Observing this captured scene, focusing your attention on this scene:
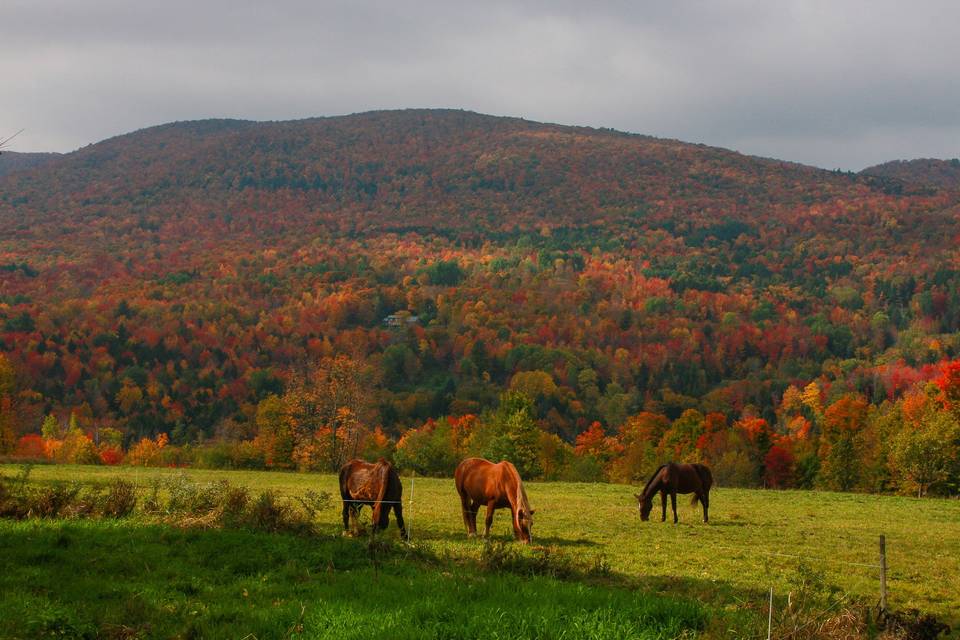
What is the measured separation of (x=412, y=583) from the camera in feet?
38.2

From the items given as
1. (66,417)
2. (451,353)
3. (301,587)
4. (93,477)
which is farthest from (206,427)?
(301,587)

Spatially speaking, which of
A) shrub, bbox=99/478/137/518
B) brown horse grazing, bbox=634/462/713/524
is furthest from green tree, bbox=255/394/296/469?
shrub, bbox=99/478/137/518

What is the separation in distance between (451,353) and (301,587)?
148 metres

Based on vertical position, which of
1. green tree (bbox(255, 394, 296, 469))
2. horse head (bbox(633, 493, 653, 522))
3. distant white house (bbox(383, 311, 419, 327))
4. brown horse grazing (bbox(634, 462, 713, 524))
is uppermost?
distant white house (bbox(383, 311, 419, 327))

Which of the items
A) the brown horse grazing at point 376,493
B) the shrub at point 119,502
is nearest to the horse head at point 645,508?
the brown horse grazing at point 376,493

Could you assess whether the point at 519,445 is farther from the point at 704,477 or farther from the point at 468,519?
the point at 468,519

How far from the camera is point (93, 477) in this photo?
33156mm

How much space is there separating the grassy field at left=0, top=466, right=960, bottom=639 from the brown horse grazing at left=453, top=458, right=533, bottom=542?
73 cm

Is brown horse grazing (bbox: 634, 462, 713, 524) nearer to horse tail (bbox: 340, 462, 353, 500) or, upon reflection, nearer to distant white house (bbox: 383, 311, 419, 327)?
horse tail (bbox: 340, 462, 353, 500)

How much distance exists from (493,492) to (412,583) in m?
6.72

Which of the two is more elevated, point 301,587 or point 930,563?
point 301,587

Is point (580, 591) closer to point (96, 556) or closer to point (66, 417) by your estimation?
point (96, 556)

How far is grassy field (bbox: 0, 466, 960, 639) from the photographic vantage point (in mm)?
9633

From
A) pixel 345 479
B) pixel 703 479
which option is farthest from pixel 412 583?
pixel 703 479
